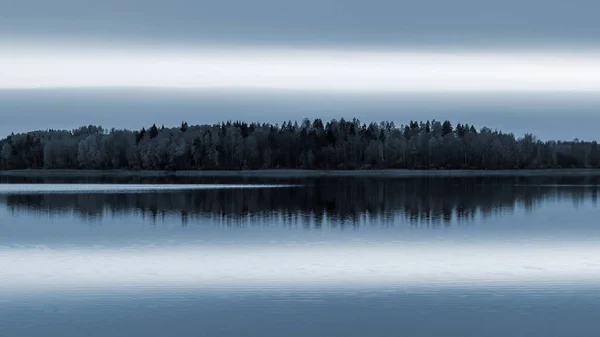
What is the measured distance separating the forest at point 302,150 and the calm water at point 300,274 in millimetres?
99662

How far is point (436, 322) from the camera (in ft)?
53.5

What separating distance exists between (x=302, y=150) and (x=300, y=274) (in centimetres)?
12006

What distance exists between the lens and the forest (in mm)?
141000

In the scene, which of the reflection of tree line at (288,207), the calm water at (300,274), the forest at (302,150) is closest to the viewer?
the calm water at (300,274)

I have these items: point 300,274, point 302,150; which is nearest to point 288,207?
point 300,274

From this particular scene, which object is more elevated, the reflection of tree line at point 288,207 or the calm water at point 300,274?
the reflection of tree line at point 288,207

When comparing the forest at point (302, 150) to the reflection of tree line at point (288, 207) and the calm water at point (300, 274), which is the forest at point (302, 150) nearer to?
the reflection of tree line at point (288, 207)

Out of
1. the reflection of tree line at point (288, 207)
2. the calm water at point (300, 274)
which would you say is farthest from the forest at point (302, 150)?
the calm water at point (300, 274)

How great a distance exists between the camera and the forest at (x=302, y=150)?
5551 inches

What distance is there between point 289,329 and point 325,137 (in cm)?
13036

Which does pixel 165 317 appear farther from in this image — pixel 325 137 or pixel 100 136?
pixel 100 136

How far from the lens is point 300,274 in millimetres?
21812

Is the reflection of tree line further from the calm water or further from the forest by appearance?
the forest

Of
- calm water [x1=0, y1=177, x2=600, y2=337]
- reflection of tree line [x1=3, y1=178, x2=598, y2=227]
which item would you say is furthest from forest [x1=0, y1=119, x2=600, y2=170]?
calm water [x1=0, y1=177, x2=600, y2=337]
